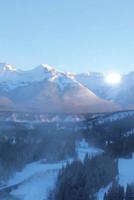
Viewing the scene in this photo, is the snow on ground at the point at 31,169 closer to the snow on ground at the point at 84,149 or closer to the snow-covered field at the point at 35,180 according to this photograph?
the snow-covered field at the point at 35,180

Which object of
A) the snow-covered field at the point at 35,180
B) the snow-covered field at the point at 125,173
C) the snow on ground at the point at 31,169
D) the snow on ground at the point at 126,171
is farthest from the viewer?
the snow on ground at the point at 31,169

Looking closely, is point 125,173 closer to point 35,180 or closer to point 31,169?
point 35,180

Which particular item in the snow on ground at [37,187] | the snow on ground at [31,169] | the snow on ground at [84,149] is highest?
the snow on ground at [84,149]

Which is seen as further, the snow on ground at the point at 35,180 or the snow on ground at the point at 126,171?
the snow on ground at the point at 126,171

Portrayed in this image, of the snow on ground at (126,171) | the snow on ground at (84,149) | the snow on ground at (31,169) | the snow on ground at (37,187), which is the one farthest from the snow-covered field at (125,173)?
the snow on ground at (31,169)

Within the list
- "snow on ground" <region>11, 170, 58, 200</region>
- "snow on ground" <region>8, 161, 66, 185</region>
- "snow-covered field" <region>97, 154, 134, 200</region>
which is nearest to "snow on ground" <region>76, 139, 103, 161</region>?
"snow-covered field" <region>97, 154, 134, 200</region>

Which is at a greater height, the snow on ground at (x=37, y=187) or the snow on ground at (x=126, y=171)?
the snow on ground at (x=126, y=171)

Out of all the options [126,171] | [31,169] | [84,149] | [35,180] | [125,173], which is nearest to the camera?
[35,180]

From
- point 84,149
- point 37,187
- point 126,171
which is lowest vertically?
point 37,187

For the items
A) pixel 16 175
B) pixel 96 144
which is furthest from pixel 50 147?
pixel 16 175

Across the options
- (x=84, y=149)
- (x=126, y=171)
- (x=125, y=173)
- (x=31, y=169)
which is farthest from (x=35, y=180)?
(x=84, y=149)
